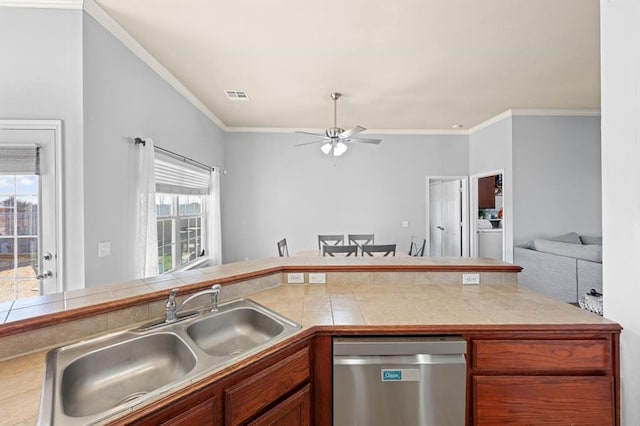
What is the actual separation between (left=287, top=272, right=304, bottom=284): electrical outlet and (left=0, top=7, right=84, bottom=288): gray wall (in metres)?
1.46

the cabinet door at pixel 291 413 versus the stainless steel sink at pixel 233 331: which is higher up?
the stainless steel sink at pixel 233 331

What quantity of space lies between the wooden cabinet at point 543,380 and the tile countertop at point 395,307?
0.31 feet

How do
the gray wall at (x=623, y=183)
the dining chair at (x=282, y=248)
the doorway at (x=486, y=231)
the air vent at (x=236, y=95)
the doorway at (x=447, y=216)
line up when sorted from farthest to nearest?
the doorway at (x=447, y=216) < the doorway at (x=486, y=231) < the dining chair at (x=282, y=248) < the air vent at (x=236, y=95) < the gray wall at (x=623, y=183)

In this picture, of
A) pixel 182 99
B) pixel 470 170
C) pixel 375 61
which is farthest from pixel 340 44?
pixel 470 170

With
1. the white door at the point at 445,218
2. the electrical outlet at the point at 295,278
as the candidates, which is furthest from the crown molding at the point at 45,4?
the white door at the point at 445,218

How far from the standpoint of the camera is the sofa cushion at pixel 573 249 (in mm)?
3033

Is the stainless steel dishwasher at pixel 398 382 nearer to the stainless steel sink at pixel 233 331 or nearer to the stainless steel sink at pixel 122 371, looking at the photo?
the stainless steel sink at pixel 233 331

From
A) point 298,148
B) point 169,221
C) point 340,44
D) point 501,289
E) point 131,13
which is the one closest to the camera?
point 501,289

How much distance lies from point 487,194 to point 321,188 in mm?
4320

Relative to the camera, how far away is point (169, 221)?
3.23 m

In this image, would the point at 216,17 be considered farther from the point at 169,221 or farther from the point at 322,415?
the point at 322,415

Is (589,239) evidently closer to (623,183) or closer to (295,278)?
(623,183)

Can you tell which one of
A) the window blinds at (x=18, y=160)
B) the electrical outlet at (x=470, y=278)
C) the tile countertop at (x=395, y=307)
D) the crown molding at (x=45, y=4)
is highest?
the crown molding at (x=45, y=4)

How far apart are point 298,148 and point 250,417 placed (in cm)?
438
